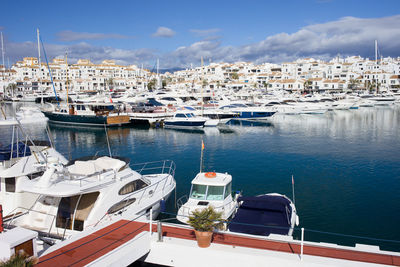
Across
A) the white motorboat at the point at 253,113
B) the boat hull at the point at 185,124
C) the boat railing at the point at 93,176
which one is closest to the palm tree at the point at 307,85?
the white motorboat at the point at 253,113

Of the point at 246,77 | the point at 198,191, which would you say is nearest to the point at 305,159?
the point at 198,191

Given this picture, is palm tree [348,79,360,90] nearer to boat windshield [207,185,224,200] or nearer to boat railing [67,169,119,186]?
boat windshield [207,185,224,200]

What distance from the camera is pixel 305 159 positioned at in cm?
2681

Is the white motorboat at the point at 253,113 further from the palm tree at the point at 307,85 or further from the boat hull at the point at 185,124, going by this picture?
the palm tree at the point at 307,85

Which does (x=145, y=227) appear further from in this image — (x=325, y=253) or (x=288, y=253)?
(x=325, y=253)

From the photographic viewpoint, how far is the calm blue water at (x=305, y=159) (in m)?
15.8

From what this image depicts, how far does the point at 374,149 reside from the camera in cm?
3041

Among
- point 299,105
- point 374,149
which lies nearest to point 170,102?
point 299,105

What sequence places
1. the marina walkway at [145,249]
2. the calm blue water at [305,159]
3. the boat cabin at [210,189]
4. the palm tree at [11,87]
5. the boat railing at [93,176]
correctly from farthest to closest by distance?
the palm tree at [11,87] → the calm blue water at [305,159] → the boat cabin at [210,189] → the boat railing at [93,176] → the marina walkway at [145,249]

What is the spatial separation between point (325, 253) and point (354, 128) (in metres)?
40.4

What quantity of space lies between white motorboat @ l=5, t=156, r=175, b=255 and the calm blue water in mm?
5057

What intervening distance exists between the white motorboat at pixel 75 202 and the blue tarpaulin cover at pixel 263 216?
3.76 m

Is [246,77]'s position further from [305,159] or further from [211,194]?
[211,194]

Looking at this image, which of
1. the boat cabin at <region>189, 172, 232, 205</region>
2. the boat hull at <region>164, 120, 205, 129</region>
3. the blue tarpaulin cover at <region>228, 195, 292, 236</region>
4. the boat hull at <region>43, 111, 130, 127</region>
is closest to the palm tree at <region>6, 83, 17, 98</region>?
the boat hull at <region>43, 111, 130, 127</region>
